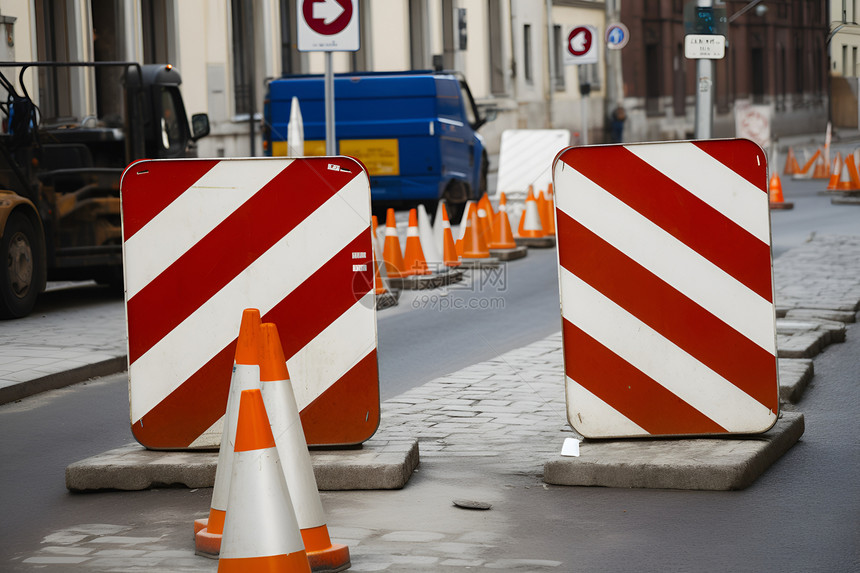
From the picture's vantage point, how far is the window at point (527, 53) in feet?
140

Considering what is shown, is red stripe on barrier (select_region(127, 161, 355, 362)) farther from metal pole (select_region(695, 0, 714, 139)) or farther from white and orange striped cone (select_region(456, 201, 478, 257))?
white and orange striped cone (select_region(456, 201, 478, 257))

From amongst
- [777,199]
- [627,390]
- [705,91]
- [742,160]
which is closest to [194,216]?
[627,390]

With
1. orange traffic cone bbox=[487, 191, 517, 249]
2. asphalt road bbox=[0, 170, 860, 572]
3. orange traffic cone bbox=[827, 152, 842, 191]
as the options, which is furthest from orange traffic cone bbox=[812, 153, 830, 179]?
asphalt road bbox=[0, 170, 860, 572]

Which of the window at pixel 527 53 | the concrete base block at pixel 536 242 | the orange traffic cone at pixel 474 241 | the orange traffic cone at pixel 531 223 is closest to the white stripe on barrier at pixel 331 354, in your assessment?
the orange traffic cone at pixel 474 241

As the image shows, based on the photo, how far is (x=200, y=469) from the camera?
5.64 metres

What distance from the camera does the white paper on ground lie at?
5734 mm

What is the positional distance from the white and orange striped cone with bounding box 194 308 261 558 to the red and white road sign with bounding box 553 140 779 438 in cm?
168

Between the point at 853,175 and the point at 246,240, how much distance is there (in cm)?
2132

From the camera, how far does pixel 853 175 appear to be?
25359 mm

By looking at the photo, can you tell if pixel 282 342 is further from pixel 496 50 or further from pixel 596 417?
pixel 496 50

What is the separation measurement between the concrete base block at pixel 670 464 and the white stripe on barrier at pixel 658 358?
13cm

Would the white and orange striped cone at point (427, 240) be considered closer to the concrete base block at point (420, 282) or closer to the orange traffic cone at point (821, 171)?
the concrete base block at point (420, 282)

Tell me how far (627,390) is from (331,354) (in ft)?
4.03

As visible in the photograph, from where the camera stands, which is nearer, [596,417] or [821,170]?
[596,417]
